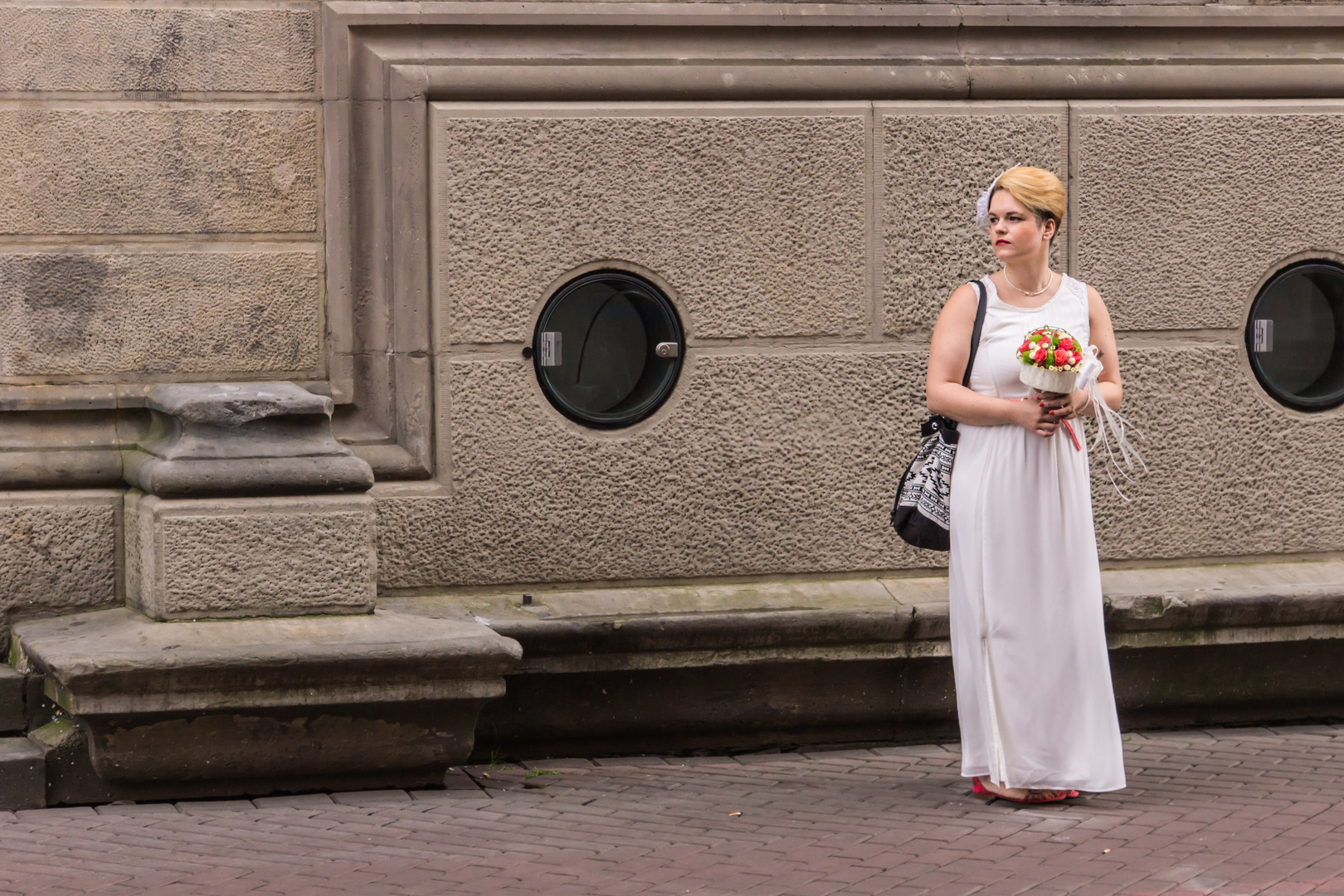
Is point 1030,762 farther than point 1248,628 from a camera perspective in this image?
No

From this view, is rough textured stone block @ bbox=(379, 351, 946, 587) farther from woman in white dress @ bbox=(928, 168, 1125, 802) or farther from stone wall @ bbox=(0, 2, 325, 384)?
woman in white dress @ bbox=(928, 168, 1125, 802)

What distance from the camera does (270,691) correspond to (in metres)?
5.16

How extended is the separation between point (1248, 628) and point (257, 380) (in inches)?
144

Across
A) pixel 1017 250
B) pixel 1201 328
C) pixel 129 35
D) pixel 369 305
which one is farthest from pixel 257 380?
pixel 1201 328

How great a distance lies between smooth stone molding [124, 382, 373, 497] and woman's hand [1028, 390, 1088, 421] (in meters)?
2.10

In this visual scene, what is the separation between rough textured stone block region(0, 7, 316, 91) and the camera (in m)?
5.71

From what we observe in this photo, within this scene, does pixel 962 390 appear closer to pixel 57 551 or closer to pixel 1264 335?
pixel 1264 335

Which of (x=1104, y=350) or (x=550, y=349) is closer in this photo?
(x=1104, y=350)

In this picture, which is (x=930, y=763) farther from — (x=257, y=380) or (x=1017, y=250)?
(x=257, y=380)

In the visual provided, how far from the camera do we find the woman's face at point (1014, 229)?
510cm

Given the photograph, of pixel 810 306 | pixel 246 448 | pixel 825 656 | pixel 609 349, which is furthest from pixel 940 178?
pixel 246 448

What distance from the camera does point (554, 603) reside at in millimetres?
6012

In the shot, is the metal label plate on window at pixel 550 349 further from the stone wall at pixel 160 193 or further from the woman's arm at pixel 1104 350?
the woman's arm at pixel 1104 350

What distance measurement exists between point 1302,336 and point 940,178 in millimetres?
1620
